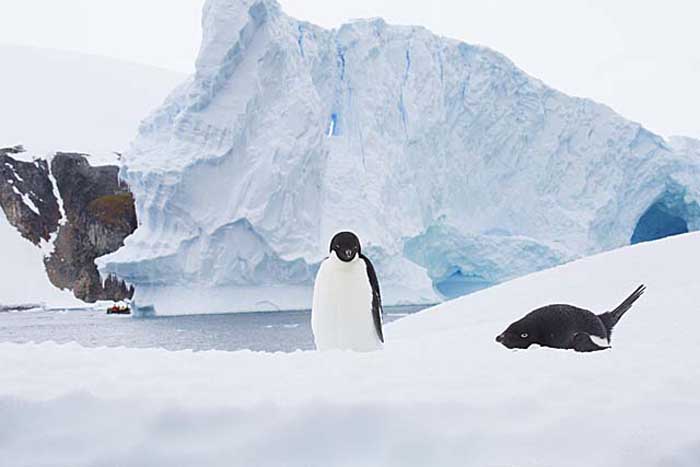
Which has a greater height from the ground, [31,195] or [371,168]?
[371,168]

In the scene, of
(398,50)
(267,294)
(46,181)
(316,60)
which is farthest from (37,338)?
(46,181)

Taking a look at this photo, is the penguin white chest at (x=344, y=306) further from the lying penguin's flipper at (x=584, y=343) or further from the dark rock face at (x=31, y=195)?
the dark rock face at (x=31, y=195)

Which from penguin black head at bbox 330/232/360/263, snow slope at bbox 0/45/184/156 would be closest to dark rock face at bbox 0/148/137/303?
snow slope at bbox 0/45/184/156

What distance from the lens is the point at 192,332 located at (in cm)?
1592

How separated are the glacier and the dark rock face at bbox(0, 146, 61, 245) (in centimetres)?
1880

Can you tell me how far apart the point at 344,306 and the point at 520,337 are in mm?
790

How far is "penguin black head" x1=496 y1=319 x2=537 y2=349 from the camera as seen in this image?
109 inches

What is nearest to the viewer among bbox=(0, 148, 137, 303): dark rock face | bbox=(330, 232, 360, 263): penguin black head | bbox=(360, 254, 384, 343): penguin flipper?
bbox=(330, 232, 360, 263): penguin black head

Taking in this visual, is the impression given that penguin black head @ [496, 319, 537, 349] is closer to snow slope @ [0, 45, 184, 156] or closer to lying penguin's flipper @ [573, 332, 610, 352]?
lying penguin's flipper @ [573, 332, 610, 352]

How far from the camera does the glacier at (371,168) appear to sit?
17703 millimetres

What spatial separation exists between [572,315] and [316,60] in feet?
58.6

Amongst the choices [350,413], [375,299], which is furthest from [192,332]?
[350,413]

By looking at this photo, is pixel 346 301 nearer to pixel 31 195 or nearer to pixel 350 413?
pixel 350 413

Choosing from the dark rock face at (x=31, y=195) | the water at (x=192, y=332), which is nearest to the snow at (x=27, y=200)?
the dark rock face at (x=31, y=195)
